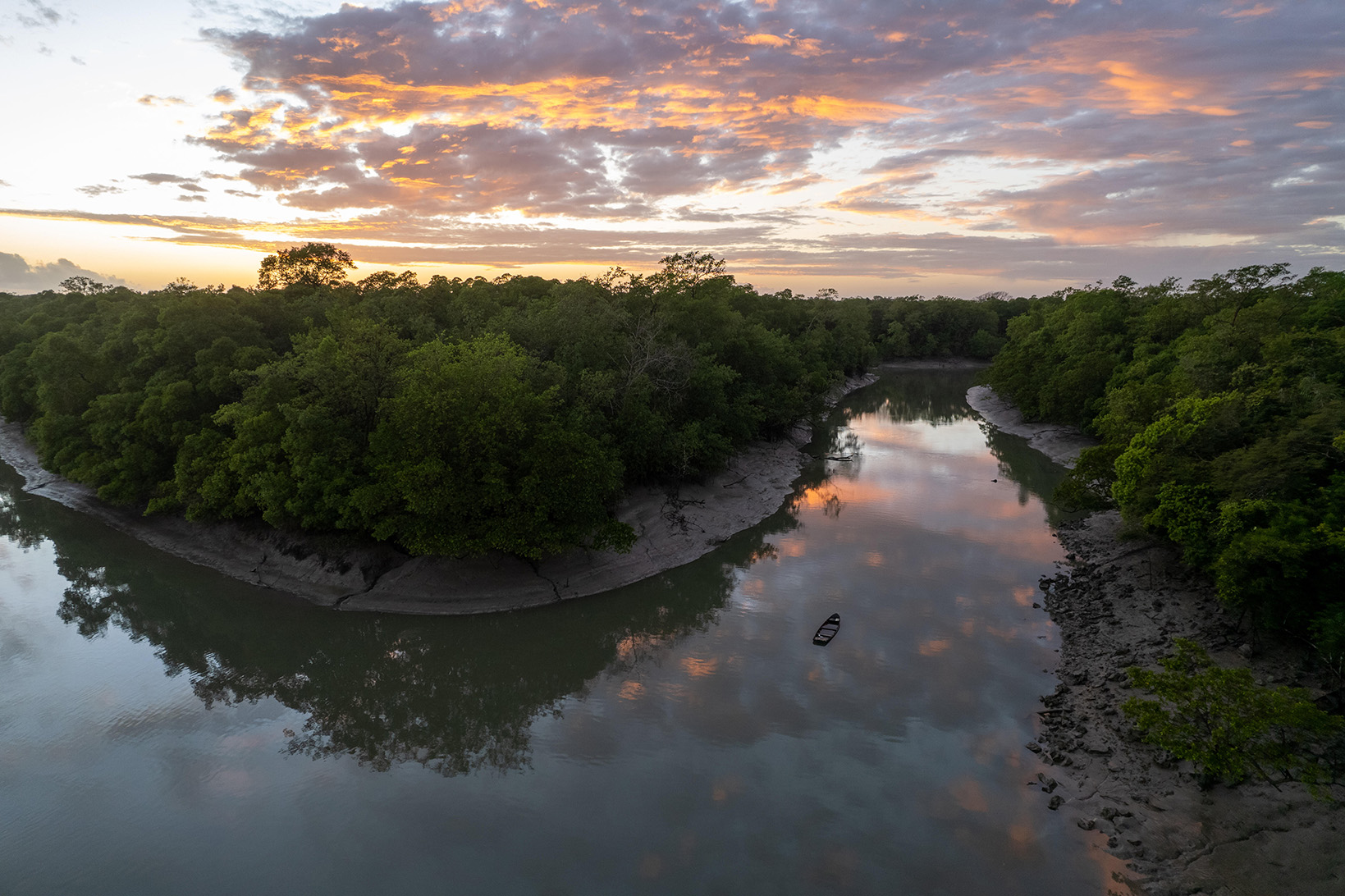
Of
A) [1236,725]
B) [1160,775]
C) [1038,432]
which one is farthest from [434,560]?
[1038,432]

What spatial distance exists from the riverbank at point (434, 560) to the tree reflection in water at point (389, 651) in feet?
2.82

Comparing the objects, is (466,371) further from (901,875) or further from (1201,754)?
(1201,754)

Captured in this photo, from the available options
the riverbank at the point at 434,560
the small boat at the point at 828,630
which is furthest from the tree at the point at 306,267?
the small boat at the point at 828,630

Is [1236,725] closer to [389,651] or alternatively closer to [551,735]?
[551,735]

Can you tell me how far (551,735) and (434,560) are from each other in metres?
12.3

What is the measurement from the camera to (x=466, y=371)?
28.8m

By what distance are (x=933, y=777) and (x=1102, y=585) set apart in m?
16.3

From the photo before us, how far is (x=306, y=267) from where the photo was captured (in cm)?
5838

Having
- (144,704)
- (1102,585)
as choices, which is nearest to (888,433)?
(1102,585)

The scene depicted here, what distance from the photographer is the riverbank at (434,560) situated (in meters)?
29.2

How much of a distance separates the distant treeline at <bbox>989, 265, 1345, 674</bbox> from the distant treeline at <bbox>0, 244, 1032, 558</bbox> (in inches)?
876

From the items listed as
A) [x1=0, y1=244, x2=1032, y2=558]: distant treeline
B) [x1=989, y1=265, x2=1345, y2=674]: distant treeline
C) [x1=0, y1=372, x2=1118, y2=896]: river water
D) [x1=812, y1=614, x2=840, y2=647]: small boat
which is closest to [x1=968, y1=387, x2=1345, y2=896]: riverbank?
[x1=0, y1=372, x2=1118, y2=896]: river water

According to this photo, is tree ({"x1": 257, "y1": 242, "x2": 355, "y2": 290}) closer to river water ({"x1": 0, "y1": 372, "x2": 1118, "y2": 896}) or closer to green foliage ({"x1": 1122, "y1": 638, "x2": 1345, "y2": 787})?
river water ({"x1": 0, "y1": 372, "x2": 1118, "y2": 896})

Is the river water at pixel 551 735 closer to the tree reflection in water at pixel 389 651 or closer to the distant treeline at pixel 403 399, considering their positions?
the tree reflection in water at pixel 389 651
